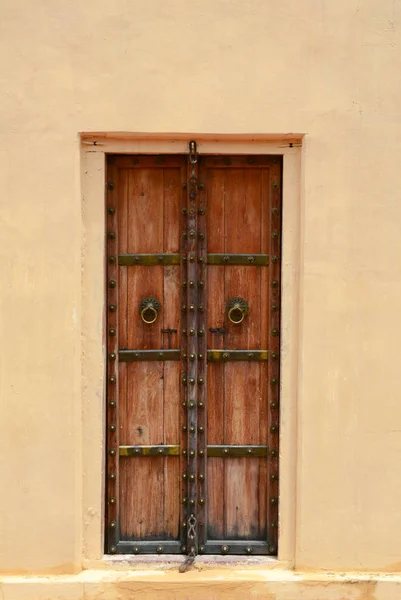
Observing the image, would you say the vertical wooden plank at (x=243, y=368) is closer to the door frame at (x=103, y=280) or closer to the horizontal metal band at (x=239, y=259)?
the horizontal metal band at (x=239, y=259)

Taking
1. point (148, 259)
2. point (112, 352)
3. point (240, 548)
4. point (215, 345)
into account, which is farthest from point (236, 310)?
point (240, 548)

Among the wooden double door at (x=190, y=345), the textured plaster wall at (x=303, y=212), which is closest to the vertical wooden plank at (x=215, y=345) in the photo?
the wooden double door at (x=190, y=345)

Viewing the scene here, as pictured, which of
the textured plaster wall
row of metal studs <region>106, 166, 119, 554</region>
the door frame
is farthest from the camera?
row of metal studs <region>106, 166, 119, 554</region>

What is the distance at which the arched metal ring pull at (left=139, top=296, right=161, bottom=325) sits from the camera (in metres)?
3.87

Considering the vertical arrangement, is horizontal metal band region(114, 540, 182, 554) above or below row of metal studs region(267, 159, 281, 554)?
below

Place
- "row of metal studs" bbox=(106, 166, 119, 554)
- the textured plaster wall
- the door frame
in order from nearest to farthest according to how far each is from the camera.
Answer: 1. the textured plaster wall
2. the door frame
3. "row of metal studs" bbox=(106, 166, 119, 554)

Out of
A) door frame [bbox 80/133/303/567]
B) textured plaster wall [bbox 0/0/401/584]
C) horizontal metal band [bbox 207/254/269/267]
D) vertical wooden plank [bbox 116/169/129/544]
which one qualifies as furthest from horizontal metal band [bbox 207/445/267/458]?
horizontal metal band [bbox 207/254/269/267]

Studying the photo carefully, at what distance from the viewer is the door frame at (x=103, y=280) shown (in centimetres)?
378

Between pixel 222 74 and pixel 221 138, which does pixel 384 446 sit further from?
pixel 222 74

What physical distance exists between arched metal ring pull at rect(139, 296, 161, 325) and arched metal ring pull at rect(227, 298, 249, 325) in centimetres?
36

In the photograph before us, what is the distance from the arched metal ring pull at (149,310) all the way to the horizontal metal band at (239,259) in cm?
35

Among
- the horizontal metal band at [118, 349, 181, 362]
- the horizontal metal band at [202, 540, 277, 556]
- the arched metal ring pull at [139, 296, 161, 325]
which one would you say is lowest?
the horizontal metal band at [202, 540, 277, 556]

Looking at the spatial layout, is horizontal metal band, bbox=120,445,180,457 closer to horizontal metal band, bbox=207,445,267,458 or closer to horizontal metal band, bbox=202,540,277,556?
horizontal metal band, bbox=207,445,267,458

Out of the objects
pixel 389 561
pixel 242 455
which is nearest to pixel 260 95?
pixel 242 455
